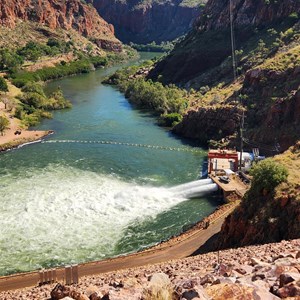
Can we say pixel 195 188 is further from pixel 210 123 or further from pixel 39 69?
pixel 39 69

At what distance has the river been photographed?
39000mm

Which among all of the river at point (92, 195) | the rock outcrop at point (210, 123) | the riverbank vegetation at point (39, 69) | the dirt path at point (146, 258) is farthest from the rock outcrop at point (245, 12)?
the dirt path at point (146, 258)

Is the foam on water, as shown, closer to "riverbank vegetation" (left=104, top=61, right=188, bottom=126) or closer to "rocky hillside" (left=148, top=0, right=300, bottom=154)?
"rocky hillside" (left=148, top=0, right=300, bottom=154)

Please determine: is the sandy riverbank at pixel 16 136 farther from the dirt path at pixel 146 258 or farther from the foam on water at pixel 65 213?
the dirt path at pixel 146 258

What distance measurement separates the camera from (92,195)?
4956 cm

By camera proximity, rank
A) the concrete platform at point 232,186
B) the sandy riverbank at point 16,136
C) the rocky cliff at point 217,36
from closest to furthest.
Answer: the concrete platform at point 232,186 → the sandy riverbank at point 16,136 → the rocky cliff at point 217,36

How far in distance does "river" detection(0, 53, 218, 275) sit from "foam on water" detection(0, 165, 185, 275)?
0.08 m

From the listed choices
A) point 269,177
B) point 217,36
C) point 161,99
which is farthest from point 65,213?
point 217,36

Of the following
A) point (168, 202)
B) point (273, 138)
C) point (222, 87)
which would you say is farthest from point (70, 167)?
point (222, 87)

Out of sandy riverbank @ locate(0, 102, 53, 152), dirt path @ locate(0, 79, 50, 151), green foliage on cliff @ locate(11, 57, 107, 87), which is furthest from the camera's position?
green foliage on cliff @ locate(11, 57, 107, 87)

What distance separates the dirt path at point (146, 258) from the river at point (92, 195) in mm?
2278

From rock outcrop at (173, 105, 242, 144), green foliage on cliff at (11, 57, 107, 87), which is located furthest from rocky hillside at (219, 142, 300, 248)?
green foliage on cliff at (11, 57, 107, 87)

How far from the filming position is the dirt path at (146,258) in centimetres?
3222

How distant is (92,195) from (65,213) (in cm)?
515
